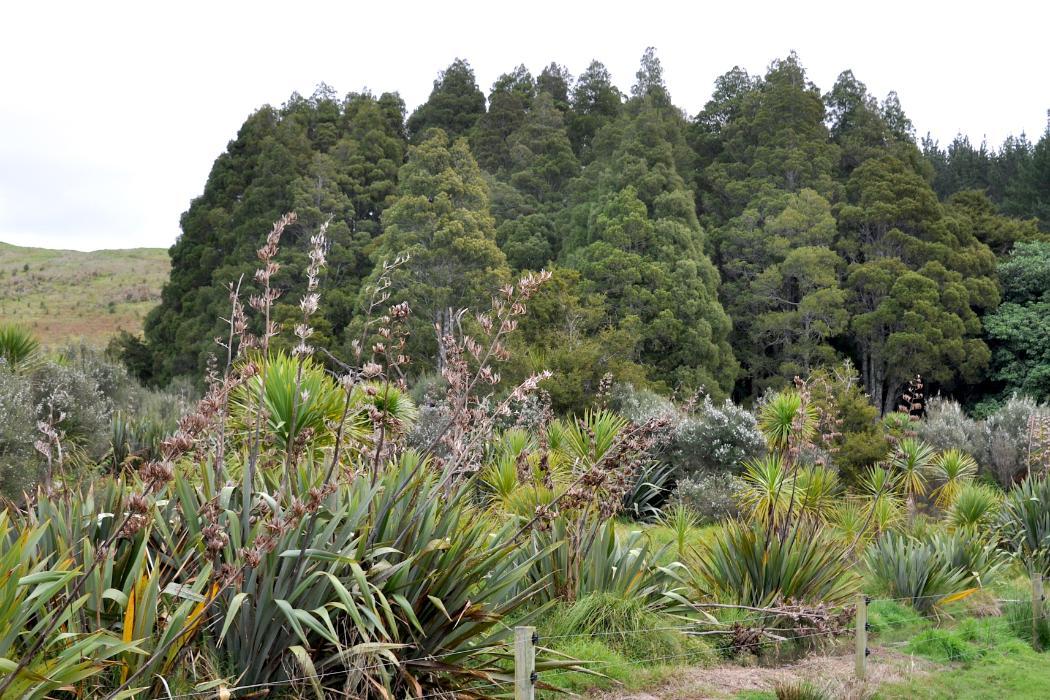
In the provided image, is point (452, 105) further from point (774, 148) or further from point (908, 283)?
point (908, 283)

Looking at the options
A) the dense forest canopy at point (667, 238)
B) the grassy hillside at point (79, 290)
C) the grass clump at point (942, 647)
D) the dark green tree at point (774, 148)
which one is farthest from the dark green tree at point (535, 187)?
the grass clump at point (942, 647)

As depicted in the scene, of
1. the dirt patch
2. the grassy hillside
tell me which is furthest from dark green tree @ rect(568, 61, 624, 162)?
the dirt patch

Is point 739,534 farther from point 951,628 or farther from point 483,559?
point 483,559

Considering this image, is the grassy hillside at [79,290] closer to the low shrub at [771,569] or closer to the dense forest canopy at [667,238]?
the dense forest canopy at [667,238]

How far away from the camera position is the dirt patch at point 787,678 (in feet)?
19.7

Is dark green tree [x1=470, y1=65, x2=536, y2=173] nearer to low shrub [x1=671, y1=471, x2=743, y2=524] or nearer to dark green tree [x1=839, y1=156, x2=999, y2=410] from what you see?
dark green tree [x1=839, y1=156, x2=999, y2=410]

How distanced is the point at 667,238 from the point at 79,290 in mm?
41733

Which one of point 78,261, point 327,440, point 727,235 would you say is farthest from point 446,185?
point 78,261

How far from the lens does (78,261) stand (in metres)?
69.1

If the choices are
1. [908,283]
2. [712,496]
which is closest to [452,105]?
[908,283]

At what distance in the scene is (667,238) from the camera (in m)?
33.2

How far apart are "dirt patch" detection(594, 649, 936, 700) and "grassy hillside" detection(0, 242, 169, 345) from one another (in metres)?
38.8

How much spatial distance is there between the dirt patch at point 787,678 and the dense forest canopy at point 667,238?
17.8 meters

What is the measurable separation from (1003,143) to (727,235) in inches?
1521
